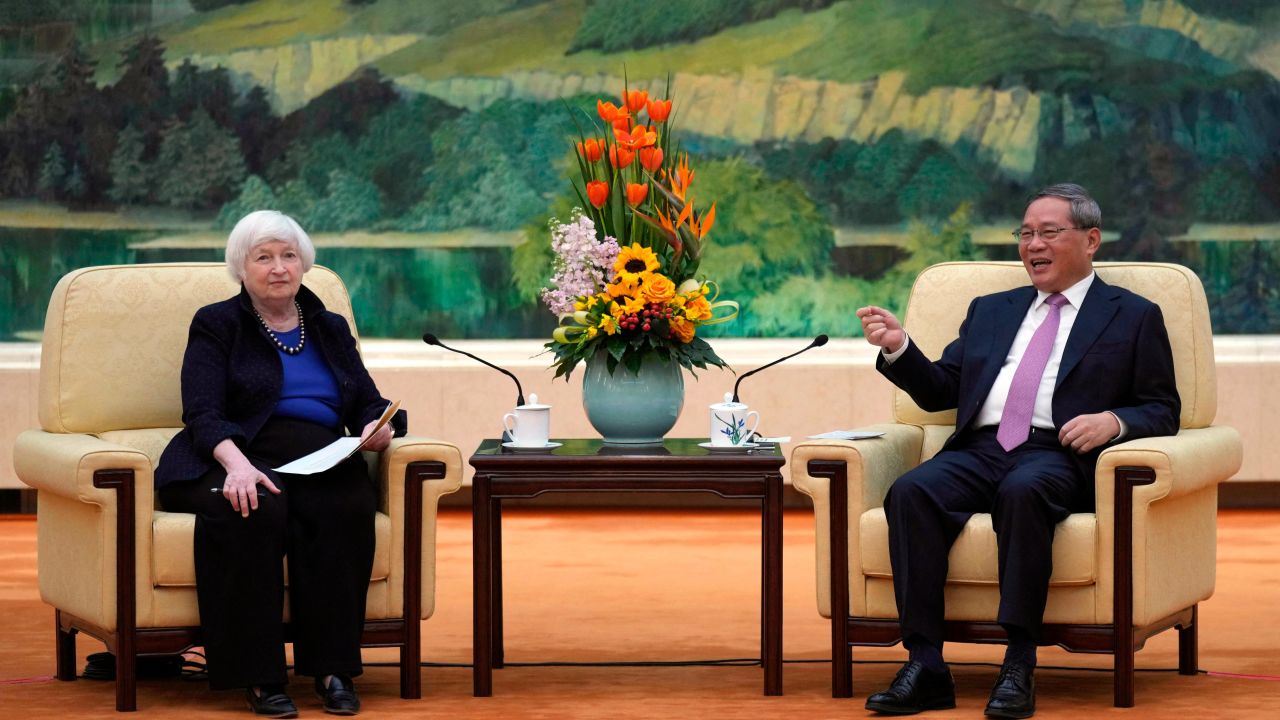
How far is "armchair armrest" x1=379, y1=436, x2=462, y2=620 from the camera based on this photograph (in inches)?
146

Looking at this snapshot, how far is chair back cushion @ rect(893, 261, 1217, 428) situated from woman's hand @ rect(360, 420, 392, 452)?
52.2 inches

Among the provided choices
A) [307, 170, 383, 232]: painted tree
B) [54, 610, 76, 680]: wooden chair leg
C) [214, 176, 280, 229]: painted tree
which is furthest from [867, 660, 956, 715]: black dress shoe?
[214, 176, 280, 229]: painted tree

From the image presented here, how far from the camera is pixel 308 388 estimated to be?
12.8 feet

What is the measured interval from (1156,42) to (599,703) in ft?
16.7

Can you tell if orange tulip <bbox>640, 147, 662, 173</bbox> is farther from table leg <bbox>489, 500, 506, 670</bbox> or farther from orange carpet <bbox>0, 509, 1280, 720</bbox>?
orange carpet <bbox>0, 509, 1280, 720</bbox>

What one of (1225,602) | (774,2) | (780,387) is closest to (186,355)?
(1225,602)

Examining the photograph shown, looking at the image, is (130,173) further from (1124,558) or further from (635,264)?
(1124,558)

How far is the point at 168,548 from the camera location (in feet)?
11.7

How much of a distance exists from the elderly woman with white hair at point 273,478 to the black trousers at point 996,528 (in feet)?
3.88

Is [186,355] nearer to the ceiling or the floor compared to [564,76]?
nearer to the floor

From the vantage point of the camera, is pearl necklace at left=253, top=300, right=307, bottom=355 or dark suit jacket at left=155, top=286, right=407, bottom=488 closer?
dark suit jacket at left=155, top=286, right=407, bottom=488

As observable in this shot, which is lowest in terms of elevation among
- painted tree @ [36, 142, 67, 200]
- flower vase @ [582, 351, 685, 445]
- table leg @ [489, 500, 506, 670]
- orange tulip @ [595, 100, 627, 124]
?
table leg @ [489, 500, 506, 670]

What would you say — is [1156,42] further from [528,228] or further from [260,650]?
[260,650]

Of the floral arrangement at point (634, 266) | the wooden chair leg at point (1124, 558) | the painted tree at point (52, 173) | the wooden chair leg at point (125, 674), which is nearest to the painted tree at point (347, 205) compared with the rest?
the painted tree at point (52, 173)
